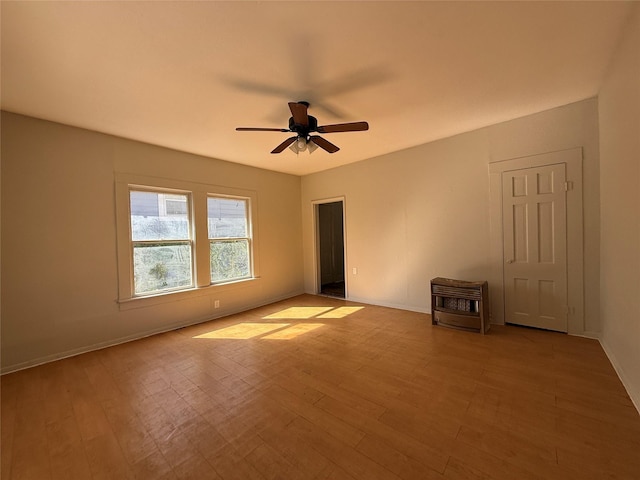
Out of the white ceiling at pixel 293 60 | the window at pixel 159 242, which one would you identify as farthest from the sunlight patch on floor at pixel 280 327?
the white ceiling at pixel 293 60

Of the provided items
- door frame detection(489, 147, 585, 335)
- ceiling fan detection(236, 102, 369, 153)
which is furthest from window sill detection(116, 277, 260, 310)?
door frame detection(489, 147, 585, 335)

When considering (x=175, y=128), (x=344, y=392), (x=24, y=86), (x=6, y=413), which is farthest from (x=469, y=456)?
(x=24, y=86)

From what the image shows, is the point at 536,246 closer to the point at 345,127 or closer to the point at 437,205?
the point at 437,205

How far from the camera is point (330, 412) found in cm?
194

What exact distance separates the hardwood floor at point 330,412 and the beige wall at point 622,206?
354 mm

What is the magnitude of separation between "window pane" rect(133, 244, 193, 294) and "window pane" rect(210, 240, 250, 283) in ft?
1.43

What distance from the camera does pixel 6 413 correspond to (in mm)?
2035

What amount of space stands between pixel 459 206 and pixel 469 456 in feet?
10.3

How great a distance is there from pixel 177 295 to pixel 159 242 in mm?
837

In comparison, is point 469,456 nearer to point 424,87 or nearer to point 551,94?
point 424,87

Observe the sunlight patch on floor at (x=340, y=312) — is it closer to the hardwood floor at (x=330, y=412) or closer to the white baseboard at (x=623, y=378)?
the hardwood floor at (x=330, y=412)

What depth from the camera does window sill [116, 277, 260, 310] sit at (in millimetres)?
3465

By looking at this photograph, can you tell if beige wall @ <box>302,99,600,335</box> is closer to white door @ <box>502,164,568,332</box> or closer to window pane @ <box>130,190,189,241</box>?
white door @ <box>502,164,568,332</box>

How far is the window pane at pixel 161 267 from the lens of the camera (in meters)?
3.62
